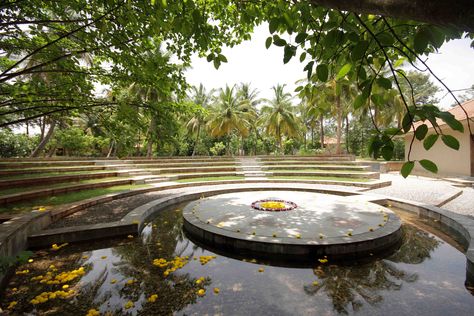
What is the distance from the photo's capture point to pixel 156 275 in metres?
4.12

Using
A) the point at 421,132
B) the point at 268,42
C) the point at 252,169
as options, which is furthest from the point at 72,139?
the point at 421,132

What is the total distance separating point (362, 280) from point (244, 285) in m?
1.82

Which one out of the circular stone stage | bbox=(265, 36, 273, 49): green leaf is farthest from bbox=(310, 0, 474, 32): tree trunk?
the circular stone stage

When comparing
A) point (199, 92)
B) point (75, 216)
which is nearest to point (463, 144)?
point (75, 216)

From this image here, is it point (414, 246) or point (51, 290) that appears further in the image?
point (414, 246)

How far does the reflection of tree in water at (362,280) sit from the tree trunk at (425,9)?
333 centimetres

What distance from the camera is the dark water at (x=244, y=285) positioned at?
3.29 meters

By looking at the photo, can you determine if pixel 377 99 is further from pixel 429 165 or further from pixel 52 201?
pixel 52 201

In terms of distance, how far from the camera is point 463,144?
16.3 meters

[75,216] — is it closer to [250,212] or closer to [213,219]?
[213,219]

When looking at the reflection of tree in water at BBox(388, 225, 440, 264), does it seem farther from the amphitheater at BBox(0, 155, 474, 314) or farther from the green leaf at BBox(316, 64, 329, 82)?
the green leaf at BBox(316, 64, 329, 82)

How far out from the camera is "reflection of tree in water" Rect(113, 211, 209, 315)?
11.1 ft

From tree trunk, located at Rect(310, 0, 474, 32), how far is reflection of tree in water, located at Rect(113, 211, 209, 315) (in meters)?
3.57

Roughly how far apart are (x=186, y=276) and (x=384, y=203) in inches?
298
